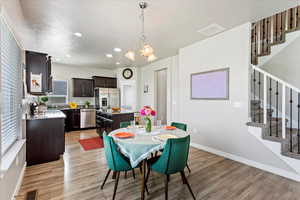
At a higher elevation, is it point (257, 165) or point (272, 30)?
point (272, 30)

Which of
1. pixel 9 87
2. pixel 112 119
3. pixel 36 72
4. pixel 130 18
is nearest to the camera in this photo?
pixel 9 87

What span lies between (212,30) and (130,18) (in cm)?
178

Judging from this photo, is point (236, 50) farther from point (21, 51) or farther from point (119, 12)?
point (21, 51)

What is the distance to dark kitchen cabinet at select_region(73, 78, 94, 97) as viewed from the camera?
6418 millimetres

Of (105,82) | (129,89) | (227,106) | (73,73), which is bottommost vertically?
(227,106)

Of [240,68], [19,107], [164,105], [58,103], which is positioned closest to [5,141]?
[19,107]

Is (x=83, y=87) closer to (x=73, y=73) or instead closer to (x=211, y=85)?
(x=73, y=73)

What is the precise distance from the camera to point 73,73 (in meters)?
6.55

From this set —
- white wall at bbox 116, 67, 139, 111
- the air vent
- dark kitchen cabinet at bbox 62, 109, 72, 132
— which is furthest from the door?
dark kitchen cabinet at bbox 62, 109, 72, 132

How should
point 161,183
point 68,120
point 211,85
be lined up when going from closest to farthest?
point 161,183 → point 211,85 → point 68,120

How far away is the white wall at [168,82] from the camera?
4988 millimetres

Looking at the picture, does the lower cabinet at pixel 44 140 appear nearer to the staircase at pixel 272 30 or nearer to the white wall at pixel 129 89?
the white wall at pixel 129 89

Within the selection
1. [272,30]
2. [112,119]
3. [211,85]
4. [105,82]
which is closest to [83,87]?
[105,82]

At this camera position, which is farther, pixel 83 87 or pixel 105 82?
pixel 105 82
